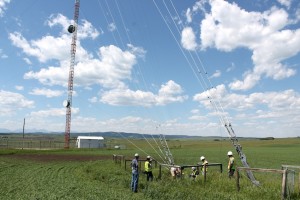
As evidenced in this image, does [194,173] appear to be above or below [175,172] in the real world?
below

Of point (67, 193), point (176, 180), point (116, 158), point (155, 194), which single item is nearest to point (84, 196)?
point (67, 193)

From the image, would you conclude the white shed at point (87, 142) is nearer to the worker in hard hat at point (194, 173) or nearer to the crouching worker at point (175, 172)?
the worker in hard hat at point (194, 173)

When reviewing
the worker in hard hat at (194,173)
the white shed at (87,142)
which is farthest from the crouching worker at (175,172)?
the white shed at (87,142)

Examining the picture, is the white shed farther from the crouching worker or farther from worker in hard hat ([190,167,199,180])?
the crouching worker

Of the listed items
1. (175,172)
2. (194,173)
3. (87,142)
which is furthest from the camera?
(87,142)

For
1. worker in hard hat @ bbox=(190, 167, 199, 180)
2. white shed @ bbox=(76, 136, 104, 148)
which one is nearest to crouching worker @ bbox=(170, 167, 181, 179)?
worker in hard hat @ bbox=(190, 167, 199, 180)

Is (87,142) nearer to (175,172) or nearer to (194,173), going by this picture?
(194,173)

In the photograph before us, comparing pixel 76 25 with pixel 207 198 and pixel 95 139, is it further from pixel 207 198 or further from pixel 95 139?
pixel 207 198

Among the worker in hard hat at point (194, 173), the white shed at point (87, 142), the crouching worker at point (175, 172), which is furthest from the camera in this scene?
the white shed at point (87, 142)

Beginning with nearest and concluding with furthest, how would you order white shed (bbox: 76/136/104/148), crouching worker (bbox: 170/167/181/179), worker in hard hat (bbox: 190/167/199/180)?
worker in hard hat (bbox: 190/167/199/180) < crouching worker (bbox: 170/167/181/179) < white shed (bbox: 76/136/104/148)

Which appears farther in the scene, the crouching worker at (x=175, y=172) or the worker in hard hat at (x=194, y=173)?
the crouching worker at (x=175, y=172)

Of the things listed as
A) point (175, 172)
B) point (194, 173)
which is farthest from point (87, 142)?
point (175, 172)

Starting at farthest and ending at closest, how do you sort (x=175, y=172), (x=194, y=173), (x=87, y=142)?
(x=87, y=142) < (x=194, y=173) < (x=175, y=172)

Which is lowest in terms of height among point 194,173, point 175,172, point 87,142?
point 194,173
